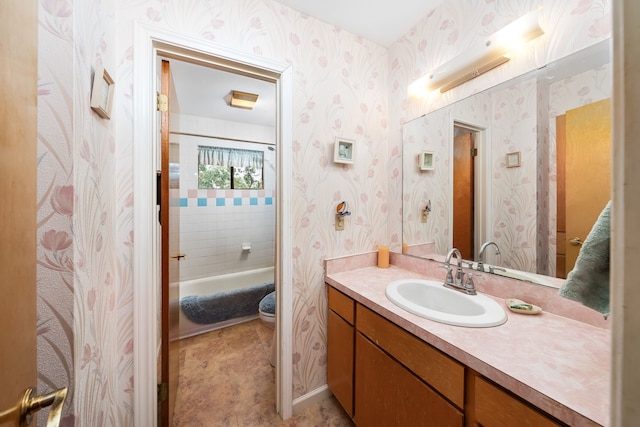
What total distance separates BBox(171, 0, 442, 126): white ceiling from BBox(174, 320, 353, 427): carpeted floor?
188 centimetres

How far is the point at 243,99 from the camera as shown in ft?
7.78

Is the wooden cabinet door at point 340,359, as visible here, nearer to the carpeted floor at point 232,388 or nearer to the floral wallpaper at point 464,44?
the carpeted floor at point 232,388

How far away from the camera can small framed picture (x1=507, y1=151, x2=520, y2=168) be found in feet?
3.57

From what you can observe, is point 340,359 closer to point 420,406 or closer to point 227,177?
point 420,406

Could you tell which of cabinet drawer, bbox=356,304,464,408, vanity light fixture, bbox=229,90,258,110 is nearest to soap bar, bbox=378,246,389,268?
cabinet drawer, bbox=356,304,464,408

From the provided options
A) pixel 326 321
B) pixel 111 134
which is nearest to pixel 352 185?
pixel 326 321

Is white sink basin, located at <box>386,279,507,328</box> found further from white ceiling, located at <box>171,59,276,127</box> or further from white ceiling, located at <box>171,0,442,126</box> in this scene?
white ceiling, located at <box>171,59,276,127</box>

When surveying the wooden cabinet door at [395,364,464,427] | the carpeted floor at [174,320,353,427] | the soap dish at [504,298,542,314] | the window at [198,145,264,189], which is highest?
the window at [198,145,264,189]

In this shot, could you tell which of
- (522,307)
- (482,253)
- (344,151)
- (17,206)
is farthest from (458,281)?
(17,206)

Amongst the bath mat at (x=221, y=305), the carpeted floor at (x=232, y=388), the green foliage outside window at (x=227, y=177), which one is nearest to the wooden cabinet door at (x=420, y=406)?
the carpeted floor at (x=232, y=388)

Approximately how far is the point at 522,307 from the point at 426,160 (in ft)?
3.08

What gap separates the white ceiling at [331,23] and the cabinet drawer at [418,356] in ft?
5.42

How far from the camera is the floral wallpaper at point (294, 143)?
0.56 meters

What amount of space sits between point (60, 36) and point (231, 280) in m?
2.81
